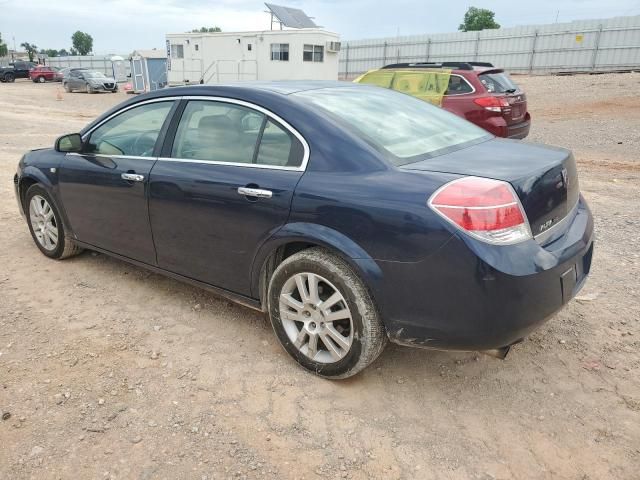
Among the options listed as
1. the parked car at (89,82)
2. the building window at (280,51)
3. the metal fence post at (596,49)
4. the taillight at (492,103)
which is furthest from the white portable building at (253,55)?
the taillight at (492,103)

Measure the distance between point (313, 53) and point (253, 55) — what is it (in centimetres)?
286

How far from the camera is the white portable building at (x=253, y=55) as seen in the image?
23.7m

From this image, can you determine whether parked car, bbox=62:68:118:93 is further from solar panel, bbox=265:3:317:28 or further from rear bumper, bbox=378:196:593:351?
rear bumper, bbox=378:196:593:351

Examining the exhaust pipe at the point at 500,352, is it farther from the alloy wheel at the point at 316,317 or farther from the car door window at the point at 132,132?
the car door window at the point at 132,132

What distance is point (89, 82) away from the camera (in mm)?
31625

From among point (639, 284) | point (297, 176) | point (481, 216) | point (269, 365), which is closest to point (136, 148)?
point (297, 176)

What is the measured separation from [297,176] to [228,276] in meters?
0.84

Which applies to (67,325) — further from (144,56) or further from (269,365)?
(144,56)

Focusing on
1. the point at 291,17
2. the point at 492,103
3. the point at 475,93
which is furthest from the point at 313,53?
the point at 492,103

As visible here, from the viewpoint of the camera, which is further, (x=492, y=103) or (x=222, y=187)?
(x=492, y=103)

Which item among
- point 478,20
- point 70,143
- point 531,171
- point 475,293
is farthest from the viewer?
point 478,20

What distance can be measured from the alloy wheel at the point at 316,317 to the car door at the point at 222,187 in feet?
1.08

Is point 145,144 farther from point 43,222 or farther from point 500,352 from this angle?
point 500,352

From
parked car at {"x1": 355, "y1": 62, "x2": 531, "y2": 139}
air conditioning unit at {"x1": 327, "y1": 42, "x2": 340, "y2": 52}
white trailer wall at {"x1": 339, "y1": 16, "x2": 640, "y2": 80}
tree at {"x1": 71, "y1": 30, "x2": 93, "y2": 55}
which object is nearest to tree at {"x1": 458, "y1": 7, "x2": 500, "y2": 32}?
white trailer wall at {"x1": 339, "y1": 16, "x2": 640, "y2": 80}
